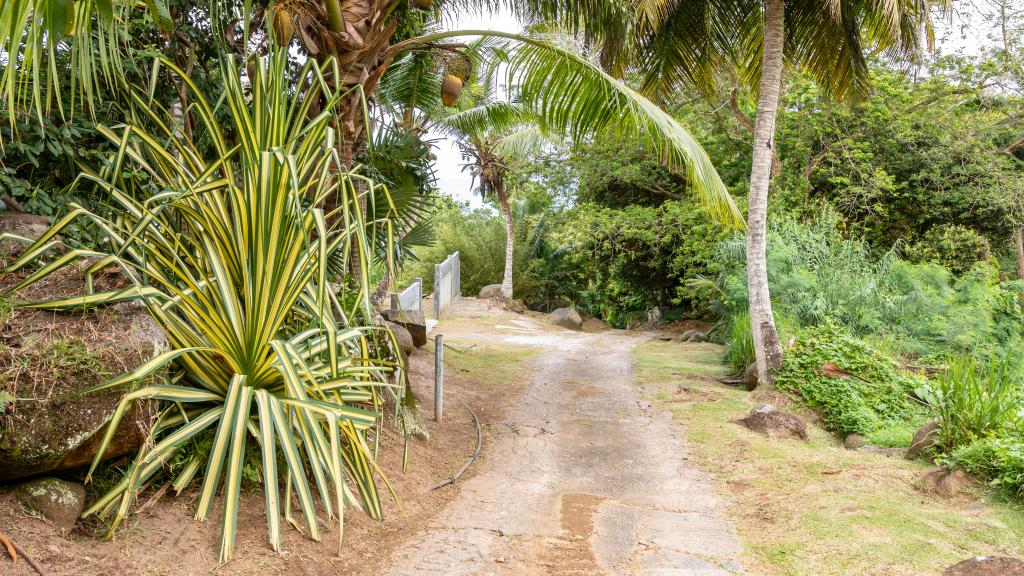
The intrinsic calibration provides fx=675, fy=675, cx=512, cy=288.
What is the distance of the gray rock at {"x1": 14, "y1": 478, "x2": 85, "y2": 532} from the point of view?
287 centimetres

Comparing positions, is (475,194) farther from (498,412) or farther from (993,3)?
(498,412)

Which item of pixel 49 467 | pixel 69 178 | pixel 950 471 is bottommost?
pixel 950 471

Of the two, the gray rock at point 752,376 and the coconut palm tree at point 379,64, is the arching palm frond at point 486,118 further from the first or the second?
the gray rock at point 752,376

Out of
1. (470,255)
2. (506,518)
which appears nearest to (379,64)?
(506,518)

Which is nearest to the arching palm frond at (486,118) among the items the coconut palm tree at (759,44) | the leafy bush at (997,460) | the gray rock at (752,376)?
the coconut palm tree at (759,44)

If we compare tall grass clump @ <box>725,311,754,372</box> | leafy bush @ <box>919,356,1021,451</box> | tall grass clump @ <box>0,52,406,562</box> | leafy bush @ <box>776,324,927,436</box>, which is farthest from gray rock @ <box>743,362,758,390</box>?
tall grass clump @ <box>0,52,406,562</box>

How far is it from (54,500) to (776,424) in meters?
5.73

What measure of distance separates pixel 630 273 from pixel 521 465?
12479 mm

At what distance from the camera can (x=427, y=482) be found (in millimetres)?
4867

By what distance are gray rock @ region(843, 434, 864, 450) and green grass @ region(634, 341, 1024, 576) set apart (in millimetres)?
131

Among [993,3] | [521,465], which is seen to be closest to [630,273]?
[993,3]

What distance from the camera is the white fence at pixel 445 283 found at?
16.6 m

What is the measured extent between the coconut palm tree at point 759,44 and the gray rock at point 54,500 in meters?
5.92

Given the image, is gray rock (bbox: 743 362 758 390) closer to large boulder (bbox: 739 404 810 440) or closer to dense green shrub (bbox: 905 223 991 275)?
large boulder (bbox: 739 404 810 440)
